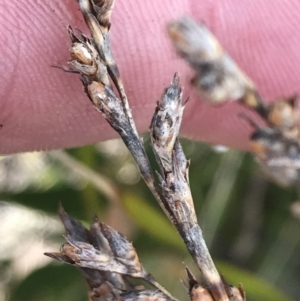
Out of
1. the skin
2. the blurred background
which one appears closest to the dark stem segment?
the skin

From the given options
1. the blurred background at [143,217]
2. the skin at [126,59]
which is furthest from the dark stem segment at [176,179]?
the blurred background at [143,217]

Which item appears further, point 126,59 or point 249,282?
point 249,282

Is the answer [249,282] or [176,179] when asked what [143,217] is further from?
[176,179]

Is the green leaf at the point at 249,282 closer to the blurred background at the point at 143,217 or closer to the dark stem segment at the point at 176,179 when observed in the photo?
the blurred background at the point at 143,217

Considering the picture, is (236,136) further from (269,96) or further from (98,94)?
(98,94)

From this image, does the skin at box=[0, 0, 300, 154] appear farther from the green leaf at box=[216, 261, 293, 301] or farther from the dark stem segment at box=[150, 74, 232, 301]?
the green leaf at box=[216, 261, 293, 301]

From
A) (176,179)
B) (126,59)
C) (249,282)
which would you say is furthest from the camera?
(249,282)

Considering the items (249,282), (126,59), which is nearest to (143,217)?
(249,282)

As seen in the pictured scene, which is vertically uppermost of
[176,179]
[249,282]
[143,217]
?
[176,179]
